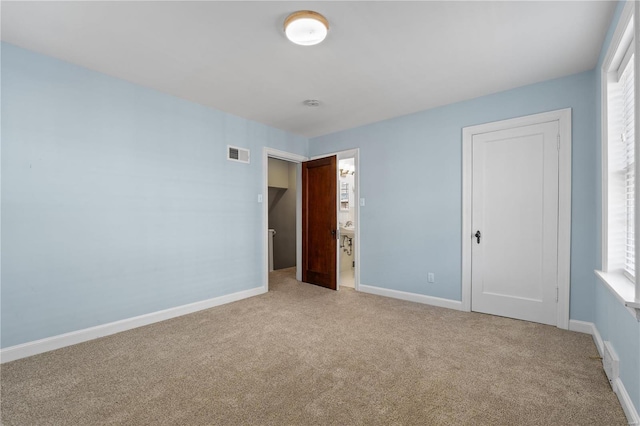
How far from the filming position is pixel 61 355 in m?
2.42

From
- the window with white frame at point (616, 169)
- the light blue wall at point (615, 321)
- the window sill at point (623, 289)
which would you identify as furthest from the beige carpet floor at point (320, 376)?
the window with white frame at point (616, 169)

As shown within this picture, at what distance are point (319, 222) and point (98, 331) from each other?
310 cm

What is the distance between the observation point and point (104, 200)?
285 centimetres

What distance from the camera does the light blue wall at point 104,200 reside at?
7.85 ft

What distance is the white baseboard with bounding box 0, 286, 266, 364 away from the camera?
2.36 meters

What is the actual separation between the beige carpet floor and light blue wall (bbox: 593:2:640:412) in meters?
0.22

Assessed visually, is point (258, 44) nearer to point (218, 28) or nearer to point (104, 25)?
point (218, 28)

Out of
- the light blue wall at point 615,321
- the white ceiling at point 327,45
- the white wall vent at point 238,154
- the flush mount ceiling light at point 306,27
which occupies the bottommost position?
the light blue wall at point 615,321

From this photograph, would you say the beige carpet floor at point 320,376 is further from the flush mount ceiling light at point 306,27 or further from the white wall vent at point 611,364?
the flush mount ceiling light at point 306,27

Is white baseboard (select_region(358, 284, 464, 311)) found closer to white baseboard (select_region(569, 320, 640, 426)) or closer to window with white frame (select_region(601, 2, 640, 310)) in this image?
white baseboard (select_region(569, 320, 640, 426))

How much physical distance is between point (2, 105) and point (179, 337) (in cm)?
240

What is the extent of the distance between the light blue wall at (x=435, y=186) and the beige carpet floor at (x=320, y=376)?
2.34 ft

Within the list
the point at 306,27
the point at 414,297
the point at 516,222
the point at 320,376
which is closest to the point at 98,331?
the point at 320,376

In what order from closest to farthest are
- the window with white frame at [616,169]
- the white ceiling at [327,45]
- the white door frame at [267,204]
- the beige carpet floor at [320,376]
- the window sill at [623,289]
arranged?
1. the window sill at [623,289]
2. the beige carpet floor at [320,376]
3. the white ceiling at [327,45]
4. the window with white frame at [616,169]
5. the white door frame at [267,204]
